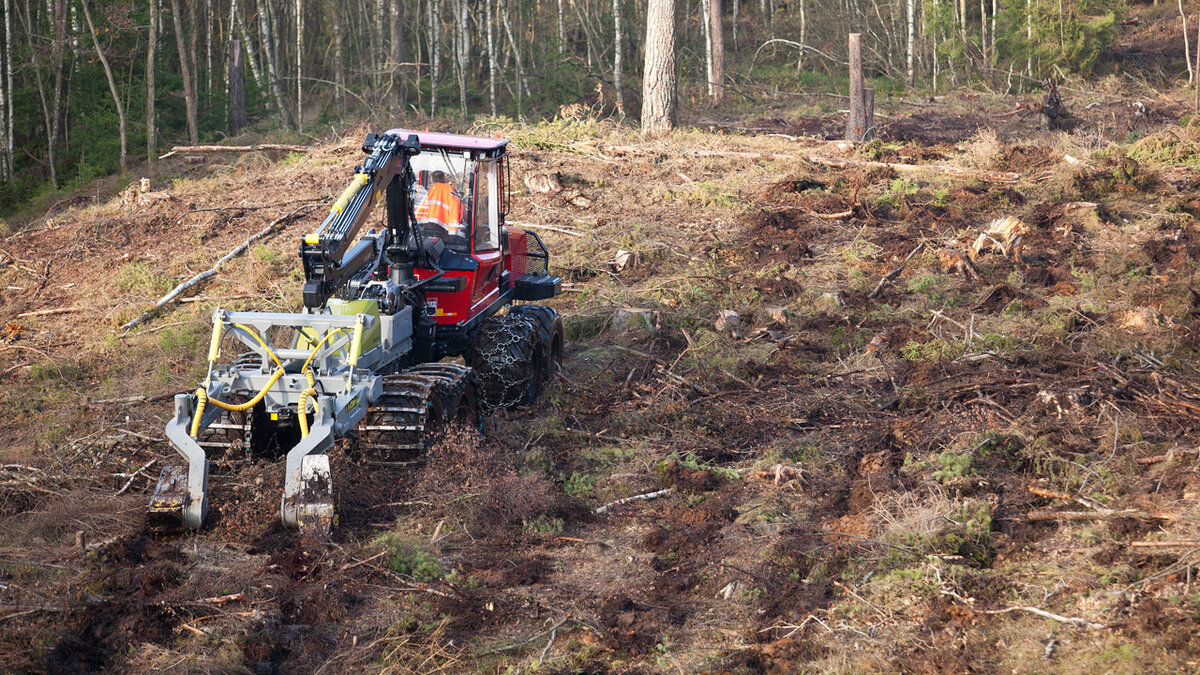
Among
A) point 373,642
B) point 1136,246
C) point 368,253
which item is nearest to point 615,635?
point 373,642

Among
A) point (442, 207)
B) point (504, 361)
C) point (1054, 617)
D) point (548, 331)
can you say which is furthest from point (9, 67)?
point (1054, 617)

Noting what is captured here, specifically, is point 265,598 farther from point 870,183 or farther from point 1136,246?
point 870,183

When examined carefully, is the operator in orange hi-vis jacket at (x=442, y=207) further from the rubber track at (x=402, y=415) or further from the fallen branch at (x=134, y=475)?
the fallen branch at (x=134, y=475)

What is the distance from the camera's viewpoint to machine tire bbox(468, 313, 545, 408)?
9133mm

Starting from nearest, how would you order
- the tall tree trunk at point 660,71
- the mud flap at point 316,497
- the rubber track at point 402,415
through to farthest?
the mud flap at point 316,497 < the rubber track at point 402,415 < the tall tree trunk at point 660,71

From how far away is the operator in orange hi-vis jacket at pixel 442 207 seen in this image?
948 centimetres

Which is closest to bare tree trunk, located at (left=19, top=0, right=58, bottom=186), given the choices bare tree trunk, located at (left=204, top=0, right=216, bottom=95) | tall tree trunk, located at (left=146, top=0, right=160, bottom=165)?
tall tree trunk, located at (left=146, top=0, right=160, bottom=165)

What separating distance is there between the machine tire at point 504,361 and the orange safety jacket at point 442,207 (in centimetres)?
97

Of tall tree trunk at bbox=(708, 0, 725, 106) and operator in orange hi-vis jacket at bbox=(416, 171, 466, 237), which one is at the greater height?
tall tree trunk at bbox=(708, 0, 725, 106)

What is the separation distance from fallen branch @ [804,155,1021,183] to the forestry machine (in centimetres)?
768

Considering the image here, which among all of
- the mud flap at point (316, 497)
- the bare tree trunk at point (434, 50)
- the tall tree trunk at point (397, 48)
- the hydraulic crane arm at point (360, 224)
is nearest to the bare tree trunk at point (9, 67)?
the tall tree trunk at point (397, 48)

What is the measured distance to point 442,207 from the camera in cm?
951

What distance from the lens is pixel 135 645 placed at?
5086 mm

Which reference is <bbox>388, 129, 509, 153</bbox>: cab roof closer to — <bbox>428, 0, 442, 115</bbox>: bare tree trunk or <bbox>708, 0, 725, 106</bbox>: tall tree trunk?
<bbox>428, 0, 442, 115</bbox>: bare tree trunk
